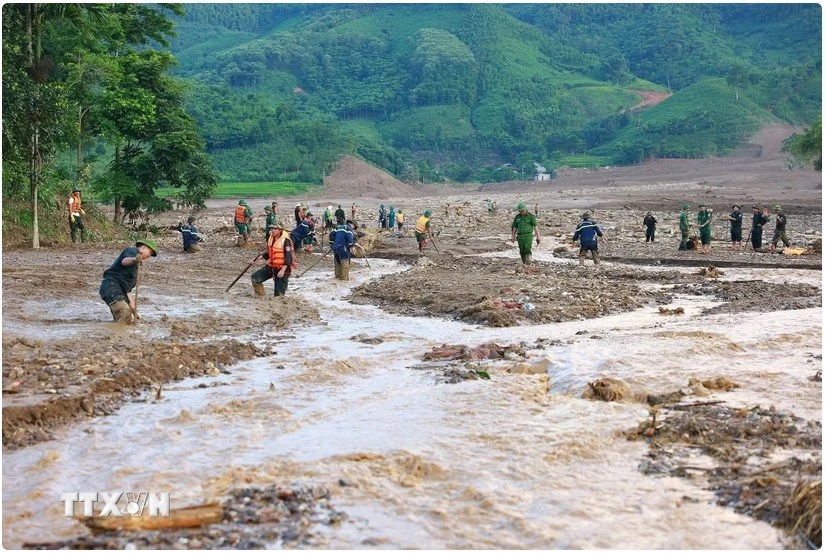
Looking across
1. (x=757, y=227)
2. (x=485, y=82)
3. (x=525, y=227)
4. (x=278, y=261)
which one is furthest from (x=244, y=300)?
(x=485, y=82)

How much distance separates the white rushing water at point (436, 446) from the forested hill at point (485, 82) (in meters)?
72.2

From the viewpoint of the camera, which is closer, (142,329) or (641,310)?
(142,329)

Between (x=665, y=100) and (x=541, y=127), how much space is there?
46.8 ft

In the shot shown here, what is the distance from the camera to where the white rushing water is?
250 inches

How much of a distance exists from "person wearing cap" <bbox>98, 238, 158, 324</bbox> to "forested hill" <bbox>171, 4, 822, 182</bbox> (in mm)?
69814

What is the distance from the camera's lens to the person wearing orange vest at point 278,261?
15891 millimetres

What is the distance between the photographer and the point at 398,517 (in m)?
6.54

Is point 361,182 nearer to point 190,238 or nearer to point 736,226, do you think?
point 736,226

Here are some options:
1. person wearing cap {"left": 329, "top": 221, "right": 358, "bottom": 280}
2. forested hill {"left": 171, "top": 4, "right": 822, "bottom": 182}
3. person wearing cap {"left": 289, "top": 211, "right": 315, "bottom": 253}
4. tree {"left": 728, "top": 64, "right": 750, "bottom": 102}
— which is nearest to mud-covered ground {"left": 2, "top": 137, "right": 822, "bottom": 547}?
person wearing cap {"left": 289, "top": 211, "right": 315, "bottom": 253}

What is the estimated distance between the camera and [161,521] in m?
6.17

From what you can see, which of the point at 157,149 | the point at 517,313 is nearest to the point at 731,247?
the point at 517,313

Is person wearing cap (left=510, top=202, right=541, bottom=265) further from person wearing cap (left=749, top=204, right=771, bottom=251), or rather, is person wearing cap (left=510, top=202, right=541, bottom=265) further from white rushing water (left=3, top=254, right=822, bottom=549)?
white rushing water (left=3, top=254, right=822, bottom=549)

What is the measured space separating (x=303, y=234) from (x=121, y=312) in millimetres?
7098

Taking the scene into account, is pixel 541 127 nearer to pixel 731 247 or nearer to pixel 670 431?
pixel 731 247
